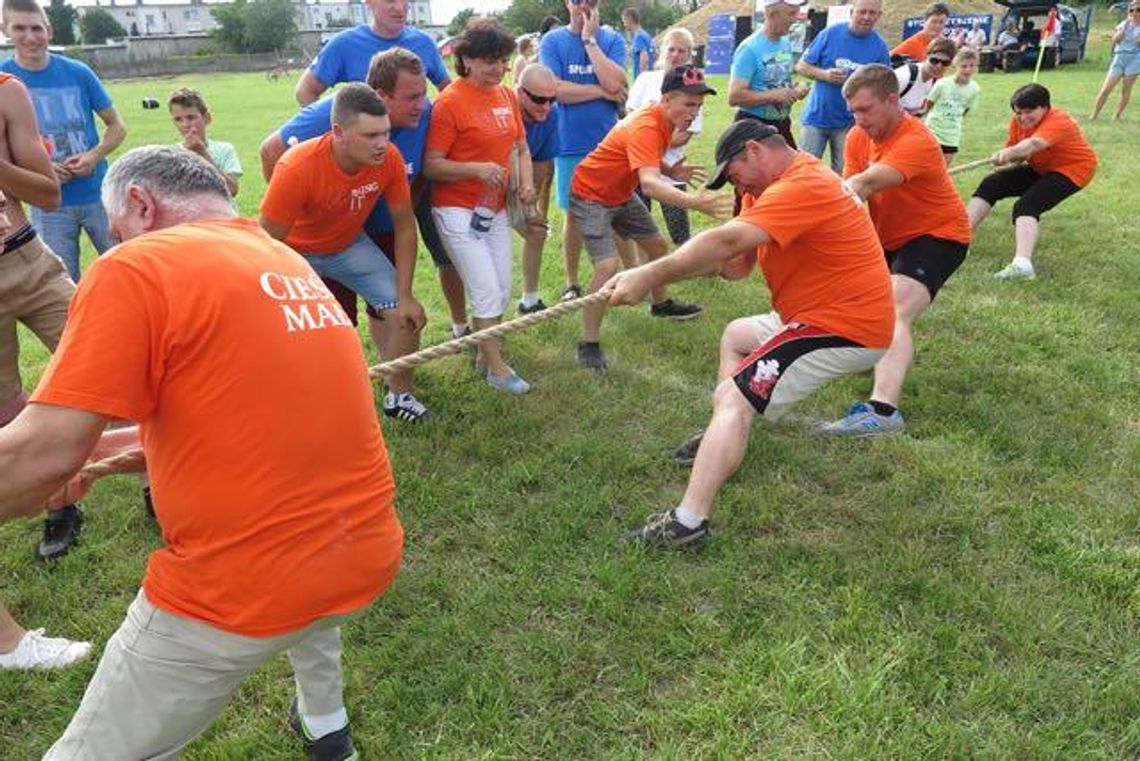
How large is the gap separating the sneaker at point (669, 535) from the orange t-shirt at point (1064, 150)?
484cm

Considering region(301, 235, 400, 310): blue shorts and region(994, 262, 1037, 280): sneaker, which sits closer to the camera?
region(301, 235, 400, 310): blue shorts

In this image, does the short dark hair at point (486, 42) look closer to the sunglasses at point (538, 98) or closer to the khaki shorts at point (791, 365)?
the sunglasses at point (538, 98)

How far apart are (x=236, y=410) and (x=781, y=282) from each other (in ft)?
8.62

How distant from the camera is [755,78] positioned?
261 inches

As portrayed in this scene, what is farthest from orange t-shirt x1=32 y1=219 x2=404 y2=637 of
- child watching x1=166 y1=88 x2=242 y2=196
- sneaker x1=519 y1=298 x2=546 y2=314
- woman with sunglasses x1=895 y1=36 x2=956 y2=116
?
woman with sunglasses x1=895 y1=36 x2=956 y2=116

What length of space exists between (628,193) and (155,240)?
385cm

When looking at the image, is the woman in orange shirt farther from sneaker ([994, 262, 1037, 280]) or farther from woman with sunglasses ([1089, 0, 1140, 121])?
woman with sunglasses ([1089, 0, 1140, 121])

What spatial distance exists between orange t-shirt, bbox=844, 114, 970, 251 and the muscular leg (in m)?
0.32

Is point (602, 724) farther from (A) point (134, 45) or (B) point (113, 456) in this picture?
(A) point (134, 45)

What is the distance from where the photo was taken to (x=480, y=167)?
14.6 feet

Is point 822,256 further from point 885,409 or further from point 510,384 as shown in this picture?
point 510,384

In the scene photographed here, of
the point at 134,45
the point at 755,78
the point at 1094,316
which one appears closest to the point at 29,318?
the point at 755,78

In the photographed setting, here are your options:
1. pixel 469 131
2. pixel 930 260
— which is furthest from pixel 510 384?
pixel 930 260

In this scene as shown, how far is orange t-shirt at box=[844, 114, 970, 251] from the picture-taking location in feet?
14.4
